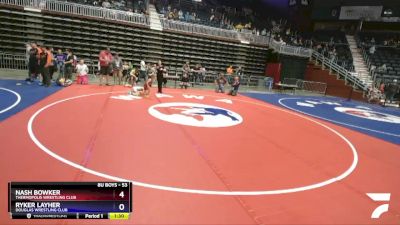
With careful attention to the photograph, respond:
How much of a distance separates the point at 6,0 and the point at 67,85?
30.9ft

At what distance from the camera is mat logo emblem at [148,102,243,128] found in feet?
30.5

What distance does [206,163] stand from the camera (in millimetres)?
5953

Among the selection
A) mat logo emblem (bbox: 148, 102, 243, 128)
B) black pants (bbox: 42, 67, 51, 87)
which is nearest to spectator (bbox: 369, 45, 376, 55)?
mat logo emblem (bbox: 148, 102, 243, 128)

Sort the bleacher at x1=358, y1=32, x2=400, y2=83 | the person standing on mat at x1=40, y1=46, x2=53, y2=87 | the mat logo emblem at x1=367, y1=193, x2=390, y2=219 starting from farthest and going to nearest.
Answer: the bleacher at x1=358, y1=32, x2=400, y2=83
the person standing on mat at x1=40, y1=46, x2=53, y2=87
the mat logo emblem at x1=367, y1=193, x2=390, y2=219

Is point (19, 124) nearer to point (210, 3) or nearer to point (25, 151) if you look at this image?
point (25, 151)

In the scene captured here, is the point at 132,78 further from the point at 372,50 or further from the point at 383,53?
the point at 383,53

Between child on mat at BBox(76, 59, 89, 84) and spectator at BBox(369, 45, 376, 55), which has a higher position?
spectator at BBox(369, 45, 376, 55)

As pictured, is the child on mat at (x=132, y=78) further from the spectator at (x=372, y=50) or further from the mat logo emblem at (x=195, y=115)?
the spectator at (x=372, y=50)

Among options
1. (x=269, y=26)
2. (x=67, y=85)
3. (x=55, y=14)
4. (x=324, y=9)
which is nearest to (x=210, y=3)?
(x=269, y=26)
